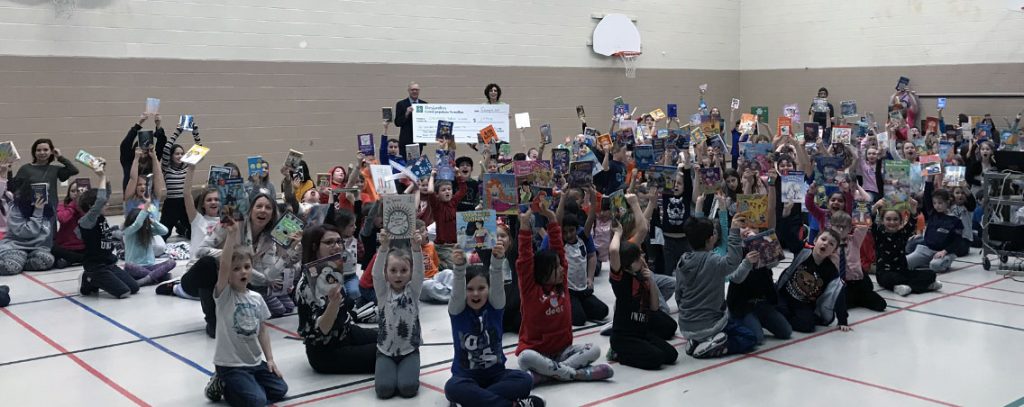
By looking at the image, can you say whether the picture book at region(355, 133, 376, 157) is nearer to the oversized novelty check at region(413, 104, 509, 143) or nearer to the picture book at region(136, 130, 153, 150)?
the picture book at region(136, 130, 153, 150)

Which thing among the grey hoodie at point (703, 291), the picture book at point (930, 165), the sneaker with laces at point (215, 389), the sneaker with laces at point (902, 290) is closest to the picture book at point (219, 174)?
the sneaker with laces at point (215, 389)

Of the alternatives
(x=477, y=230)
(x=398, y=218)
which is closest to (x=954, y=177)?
(x=477, y=230)

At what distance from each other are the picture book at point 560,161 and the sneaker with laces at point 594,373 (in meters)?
3.07

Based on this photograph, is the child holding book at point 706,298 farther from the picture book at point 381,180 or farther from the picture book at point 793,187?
the picture book at point 381,180

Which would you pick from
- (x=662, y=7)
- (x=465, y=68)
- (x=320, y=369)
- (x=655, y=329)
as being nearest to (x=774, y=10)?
(x=662, y=7)

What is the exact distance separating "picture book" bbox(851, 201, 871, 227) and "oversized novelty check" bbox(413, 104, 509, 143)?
272 inches

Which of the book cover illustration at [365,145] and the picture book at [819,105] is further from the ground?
the picture book at [819,105]

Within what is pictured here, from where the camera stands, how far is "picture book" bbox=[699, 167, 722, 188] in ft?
27.2

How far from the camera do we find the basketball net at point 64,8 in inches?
518

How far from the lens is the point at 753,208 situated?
707cm

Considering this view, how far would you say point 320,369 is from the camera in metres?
6.34

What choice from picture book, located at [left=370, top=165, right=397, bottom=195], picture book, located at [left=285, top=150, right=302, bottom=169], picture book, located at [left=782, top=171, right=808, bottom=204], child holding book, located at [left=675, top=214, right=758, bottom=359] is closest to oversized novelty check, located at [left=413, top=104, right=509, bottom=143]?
picture book, located at [left=285, top=150, right=302, bottom=169]

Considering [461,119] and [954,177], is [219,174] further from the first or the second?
[954,177]

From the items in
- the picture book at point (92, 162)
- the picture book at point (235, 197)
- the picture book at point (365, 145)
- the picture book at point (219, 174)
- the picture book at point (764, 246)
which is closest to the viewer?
the picture book at point (764, 246)
